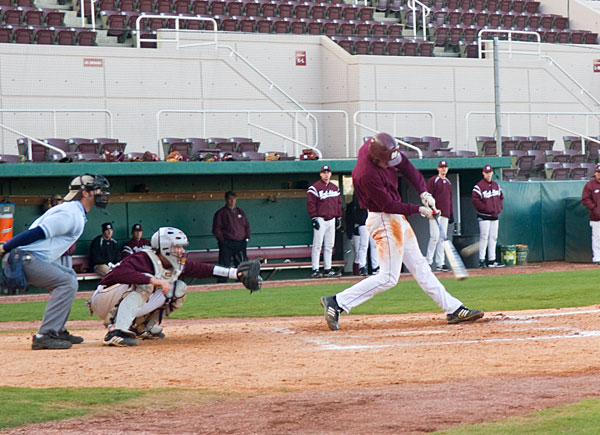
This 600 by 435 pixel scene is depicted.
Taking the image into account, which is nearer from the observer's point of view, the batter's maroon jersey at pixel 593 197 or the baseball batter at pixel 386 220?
the baseball batter at pixel 386 220

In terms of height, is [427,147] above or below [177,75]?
below

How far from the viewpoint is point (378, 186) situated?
8.43 metres

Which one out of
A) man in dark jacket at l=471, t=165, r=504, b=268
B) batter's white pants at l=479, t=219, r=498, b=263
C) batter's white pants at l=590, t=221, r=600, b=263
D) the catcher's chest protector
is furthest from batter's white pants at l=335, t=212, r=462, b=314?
batter's white pants at l=590, t=221, r=600, b=263

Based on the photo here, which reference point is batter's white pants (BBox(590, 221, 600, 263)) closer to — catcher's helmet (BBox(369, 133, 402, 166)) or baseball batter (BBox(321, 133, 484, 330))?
baseball batter (BBox(321, 133, 484, 330))

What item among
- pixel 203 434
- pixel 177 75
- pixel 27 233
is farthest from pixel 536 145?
pixel 203 434

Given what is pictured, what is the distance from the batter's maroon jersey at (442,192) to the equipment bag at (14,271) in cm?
1111

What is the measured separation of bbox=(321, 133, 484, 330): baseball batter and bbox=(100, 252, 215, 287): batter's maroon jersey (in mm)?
1225

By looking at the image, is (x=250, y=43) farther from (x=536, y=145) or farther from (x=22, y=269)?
(x=22, y=269)

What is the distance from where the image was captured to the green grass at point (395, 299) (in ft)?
38.0

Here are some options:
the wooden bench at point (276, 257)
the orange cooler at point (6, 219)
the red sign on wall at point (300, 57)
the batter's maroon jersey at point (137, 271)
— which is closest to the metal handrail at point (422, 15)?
the red sign on wall at point (300, 57)

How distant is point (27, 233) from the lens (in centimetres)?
776

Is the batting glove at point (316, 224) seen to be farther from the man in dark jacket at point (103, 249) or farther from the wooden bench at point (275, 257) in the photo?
the man in dark jacket at point (103, 249)

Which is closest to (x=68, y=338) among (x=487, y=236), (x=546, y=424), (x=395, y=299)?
(x=546, y=424)

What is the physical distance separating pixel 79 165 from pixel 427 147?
862cm
